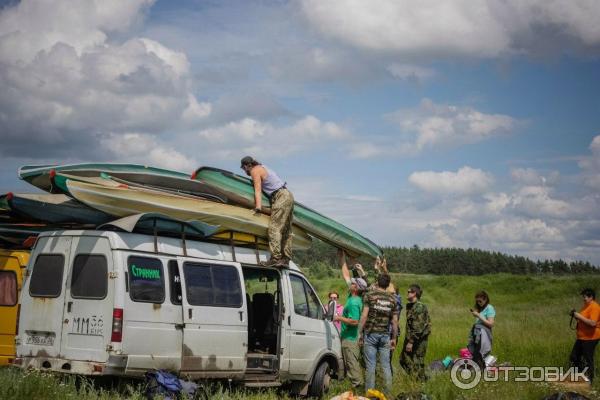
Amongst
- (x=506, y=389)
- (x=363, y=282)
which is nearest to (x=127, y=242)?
(x=363, y=282)

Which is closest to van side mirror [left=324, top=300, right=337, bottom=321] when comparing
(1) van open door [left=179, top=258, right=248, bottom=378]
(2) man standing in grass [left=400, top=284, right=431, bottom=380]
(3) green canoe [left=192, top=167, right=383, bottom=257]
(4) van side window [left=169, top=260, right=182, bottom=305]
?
(3) green canoe [left=192, top=167, right=383, bottom=257]

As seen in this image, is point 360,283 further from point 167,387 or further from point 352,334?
point 167,387

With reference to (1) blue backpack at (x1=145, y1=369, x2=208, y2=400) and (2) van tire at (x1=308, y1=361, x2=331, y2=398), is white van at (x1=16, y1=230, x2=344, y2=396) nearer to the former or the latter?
(1) blue backpack at (x1=145, y1=369, x2=208, y2=400)

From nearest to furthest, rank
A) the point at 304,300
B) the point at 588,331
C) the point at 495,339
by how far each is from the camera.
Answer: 1. the point at 304,300
2. the point at 588,331
3. the point at 495,339

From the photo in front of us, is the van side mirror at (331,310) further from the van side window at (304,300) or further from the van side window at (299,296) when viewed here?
the van side window at (299,296)

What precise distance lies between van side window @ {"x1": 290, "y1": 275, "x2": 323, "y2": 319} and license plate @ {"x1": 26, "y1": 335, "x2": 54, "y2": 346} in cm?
385

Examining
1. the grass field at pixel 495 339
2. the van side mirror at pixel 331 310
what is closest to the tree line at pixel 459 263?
the grass field at pixel 495 339

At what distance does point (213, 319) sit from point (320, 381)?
2.73 meters

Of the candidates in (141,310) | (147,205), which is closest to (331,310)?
(147,205)

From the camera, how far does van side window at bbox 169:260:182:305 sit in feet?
30.3

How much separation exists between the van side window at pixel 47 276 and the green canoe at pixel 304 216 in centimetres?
285

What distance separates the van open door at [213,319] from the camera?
369 inches

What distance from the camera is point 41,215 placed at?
9805 mm

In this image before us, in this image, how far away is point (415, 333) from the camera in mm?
12648
